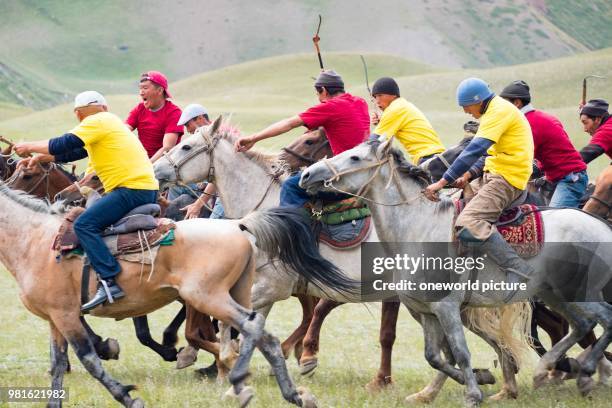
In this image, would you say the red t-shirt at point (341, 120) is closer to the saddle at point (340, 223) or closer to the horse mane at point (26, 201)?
the saddle at point (340, 223)

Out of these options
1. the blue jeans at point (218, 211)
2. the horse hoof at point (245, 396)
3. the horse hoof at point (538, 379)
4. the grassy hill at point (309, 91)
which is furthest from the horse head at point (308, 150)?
the grassy hill at point (309, 91)

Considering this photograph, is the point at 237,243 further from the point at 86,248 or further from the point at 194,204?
the point at 194,204

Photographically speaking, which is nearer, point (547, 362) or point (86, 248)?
point (86, 248)

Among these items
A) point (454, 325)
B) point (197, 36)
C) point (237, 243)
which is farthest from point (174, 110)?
point (197, 36)

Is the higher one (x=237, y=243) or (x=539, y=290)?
(x=237, y=243)

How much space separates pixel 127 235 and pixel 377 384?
10.8 ft

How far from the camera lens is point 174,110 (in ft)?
39.3

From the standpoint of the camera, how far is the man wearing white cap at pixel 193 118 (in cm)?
1138

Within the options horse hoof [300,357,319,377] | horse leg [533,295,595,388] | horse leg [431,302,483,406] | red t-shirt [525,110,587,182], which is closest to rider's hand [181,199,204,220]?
horse hoof [300,357,319,377]

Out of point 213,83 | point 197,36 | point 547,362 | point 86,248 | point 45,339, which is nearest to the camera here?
point 86,248

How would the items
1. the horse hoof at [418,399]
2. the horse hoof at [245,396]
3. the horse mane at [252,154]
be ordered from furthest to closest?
the horse mane at [252,154] < the horse hoof at [418,399] < the horse hoof at [245,396]

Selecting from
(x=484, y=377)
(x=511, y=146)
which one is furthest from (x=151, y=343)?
(x=511, y=146)

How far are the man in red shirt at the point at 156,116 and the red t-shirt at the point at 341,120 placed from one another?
7.23ft

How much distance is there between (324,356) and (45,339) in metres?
4.41
